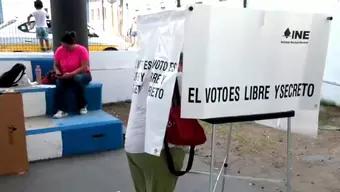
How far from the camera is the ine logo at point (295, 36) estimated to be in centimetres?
185

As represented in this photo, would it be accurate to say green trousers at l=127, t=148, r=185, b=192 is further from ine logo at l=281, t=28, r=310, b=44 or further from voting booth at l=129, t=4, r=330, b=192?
ine logo at l=281, t=28, r=310, b=44

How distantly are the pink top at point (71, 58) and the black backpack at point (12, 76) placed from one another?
1.59 ft

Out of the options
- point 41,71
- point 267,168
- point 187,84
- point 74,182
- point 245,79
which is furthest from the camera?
point 41,71

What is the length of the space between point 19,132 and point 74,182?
2.45ft

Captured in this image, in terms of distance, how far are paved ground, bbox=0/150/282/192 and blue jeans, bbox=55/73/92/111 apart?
92 cm

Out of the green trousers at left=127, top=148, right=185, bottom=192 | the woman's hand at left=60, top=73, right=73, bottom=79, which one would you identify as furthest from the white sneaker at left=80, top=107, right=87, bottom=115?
the green trousers at left=127, top=148, right=185, bottom=192

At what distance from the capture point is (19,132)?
11.8 feet

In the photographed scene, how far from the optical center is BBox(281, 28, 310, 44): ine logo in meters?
1.85

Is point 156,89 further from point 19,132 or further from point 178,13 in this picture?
point 19,132

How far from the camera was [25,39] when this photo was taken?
715cm

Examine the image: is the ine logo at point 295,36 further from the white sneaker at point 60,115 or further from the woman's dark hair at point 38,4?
the woman's dark hair at point 38,4

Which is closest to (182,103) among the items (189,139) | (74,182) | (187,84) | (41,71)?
(187,84)

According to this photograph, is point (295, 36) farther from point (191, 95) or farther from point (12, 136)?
point (12, 136)

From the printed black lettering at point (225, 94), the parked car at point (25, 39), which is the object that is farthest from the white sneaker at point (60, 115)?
the printed black lettering at point (225, 94)
